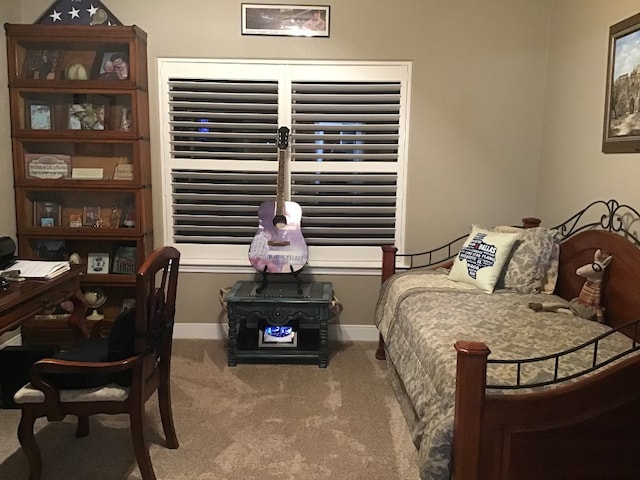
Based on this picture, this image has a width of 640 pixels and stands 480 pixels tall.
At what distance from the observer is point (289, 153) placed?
3.95m

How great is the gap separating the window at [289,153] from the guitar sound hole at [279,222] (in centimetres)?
25

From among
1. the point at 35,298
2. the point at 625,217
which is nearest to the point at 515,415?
the point at 625,217

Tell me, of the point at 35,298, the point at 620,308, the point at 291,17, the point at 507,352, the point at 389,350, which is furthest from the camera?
the point at 291,17

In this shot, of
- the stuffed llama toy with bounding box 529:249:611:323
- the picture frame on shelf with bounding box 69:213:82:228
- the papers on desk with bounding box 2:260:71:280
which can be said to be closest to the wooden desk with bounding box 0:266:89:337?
the papers on desk with bounding box 2:260:71:280

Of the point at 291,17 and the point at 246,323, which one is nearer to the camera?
the point at 291,17

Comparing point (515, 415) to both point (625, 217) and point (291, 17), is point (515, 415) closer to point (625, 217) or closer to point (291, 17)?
point (625, 217)

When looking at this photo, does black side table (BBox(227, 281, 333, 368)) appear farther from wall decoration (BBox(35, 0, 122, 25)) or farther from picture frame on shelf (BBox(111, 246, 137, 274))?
wall decoration (BBox(35, 0, 122, 25))

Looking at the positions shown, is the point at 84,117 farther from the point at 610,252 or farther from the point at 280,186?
the point at 610,252

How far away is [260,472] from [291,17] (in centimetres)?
281

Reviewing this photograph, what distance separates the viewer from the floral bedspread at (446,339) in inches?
77.0

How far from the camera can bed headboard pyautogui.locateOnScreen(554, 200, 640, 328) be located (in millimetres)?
2650

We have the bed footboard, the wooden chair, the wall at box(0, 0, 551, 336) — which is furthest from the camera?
the wall at box(0, 0, 551, 336)

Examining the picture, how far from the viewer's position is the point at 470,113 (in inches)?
153

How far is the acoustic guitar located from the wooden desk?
1.17 m
